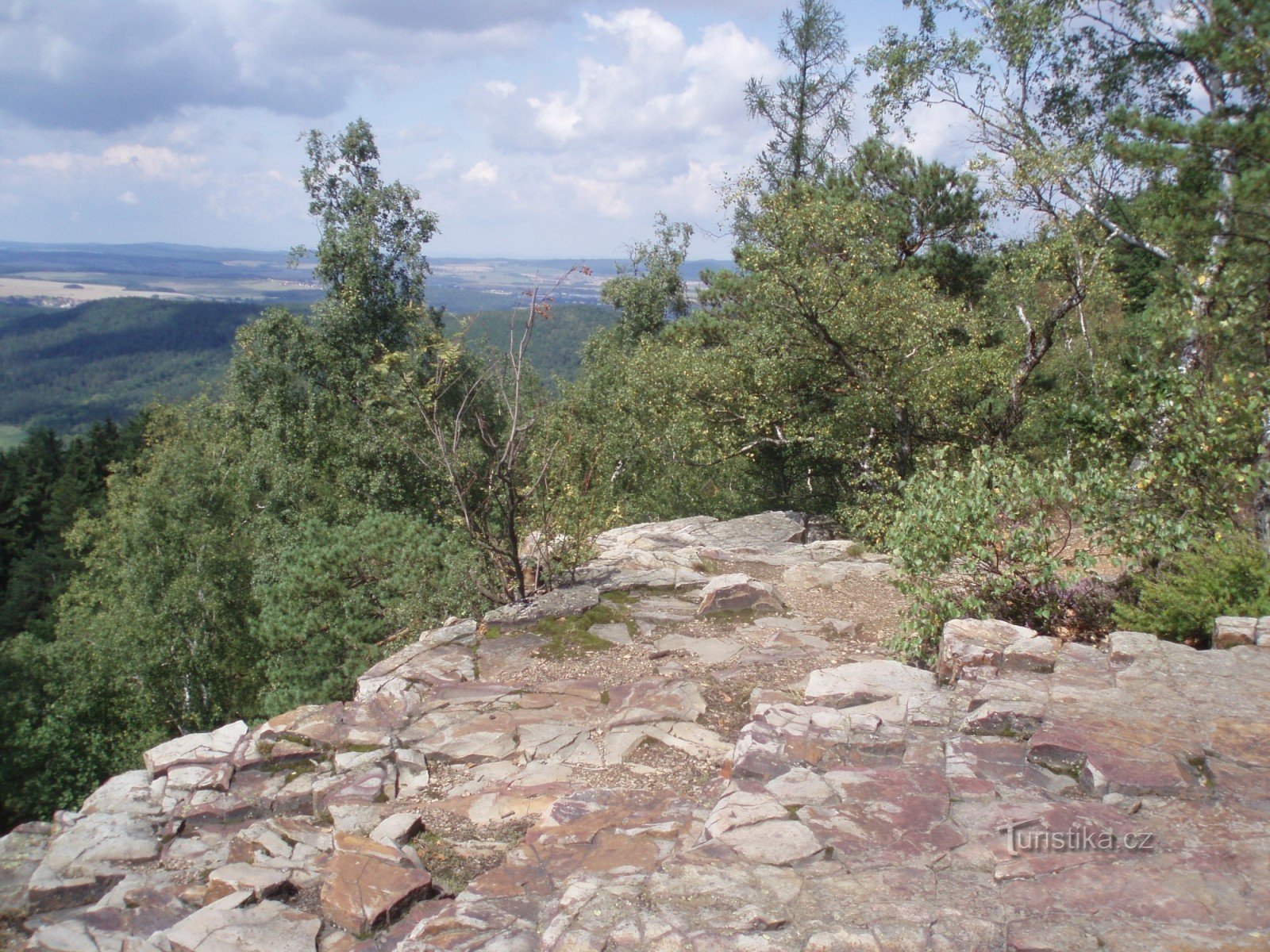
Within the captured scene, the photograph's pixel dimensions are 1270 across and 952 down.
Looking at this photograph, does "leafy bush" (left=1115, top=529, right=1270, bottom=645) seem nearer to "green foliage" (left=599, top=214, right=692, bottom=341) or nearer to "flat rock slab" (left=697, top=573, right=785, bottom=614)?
"flat rock slab" (left=697, top=573, right=785, bottom=614)

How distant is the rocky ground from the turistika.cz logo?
14 mm

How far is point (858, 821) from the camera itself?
4211 mm

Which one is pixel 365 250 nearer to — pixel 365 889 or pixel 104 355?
pixel 365 889

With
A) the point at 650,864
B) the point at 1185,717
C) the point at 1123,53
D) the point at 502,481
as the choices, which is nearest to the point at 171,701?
the point at 502,481

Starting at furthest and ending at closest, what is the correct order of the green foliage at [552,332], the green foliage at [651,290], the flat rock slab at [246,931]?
the green foliage at [651,290], the green foliage at [552,332], the flat rock slab at [246,931]

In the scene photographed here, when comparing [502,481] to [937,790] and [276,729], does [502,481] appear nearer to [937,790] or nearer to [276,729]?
[276,729]

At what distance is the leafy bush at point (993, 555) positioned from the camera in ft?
22.6

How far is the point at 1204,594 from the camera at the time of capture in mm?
6234

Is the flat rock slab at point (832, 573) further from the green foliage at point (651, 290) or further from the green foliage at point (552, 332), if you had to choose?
the green foliage at point (651, 290)

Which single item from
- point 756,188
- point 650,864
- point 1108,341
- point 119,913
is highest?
point 756,188

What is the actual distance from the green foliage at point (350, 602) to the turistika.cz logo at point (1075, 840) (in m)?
6.03

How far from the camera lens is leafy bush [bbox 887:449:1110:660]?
6895mm

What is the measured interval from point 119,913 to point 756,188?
13721 millimetres

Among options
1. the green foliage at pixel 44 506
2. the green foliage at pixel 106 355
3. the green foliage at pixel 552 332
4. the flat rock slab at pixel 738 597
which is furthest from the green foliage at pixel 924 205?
the green foliage at pixel 106 355
